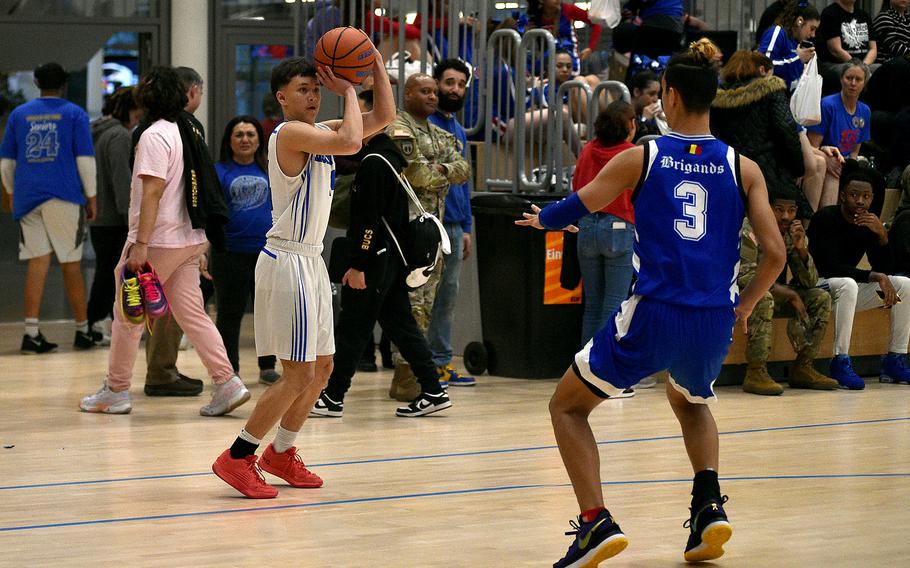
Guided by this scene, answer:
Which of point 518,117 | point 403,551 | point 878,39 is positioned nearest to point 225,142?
point 518,117

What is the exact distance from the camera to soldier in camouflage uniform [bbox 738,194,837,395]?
9258 millimetres

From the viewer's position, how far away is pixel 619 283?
30.2ft

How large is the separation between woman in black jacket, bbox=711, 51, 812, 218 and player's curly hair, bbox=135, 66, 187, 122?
3610 millimetres

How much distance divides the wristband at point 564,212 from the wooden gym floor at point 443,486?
1153 millimetres

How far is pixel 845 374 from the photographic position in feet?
31.4

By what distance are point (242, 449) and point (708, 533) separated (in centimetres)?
208

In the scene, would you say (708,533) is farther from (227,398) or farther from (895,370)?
(895,370)

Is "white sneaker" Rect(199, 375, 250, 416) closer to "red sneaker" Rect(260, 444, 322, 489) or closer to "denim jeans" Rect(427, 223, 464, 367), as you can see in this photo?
"denim jeans" Rect(427, 223, 464, 367)

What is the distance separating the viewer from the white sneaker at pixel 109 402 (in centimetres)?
820

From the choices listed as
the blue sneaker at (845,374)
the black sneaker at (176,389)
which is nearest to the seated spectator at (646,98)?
the blue sneaker at (845,374)

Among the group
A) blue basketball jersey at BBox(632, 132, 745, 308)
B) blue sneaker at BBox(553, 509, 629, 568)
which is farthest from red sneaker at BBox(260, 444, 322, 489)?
blue basketball jersey at BBox(632, 132, 745, 308)

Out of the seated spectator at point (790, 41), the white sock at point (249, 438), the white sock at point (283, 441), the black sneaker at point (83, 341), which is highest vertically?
the seated spectator at point (790, 41)

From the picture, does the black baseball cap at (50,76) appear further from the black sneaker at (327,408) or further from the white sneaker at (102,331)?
the black sneaker at (327,408)

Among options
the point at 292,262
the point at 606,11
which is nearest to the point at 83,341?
the point at 606,11
